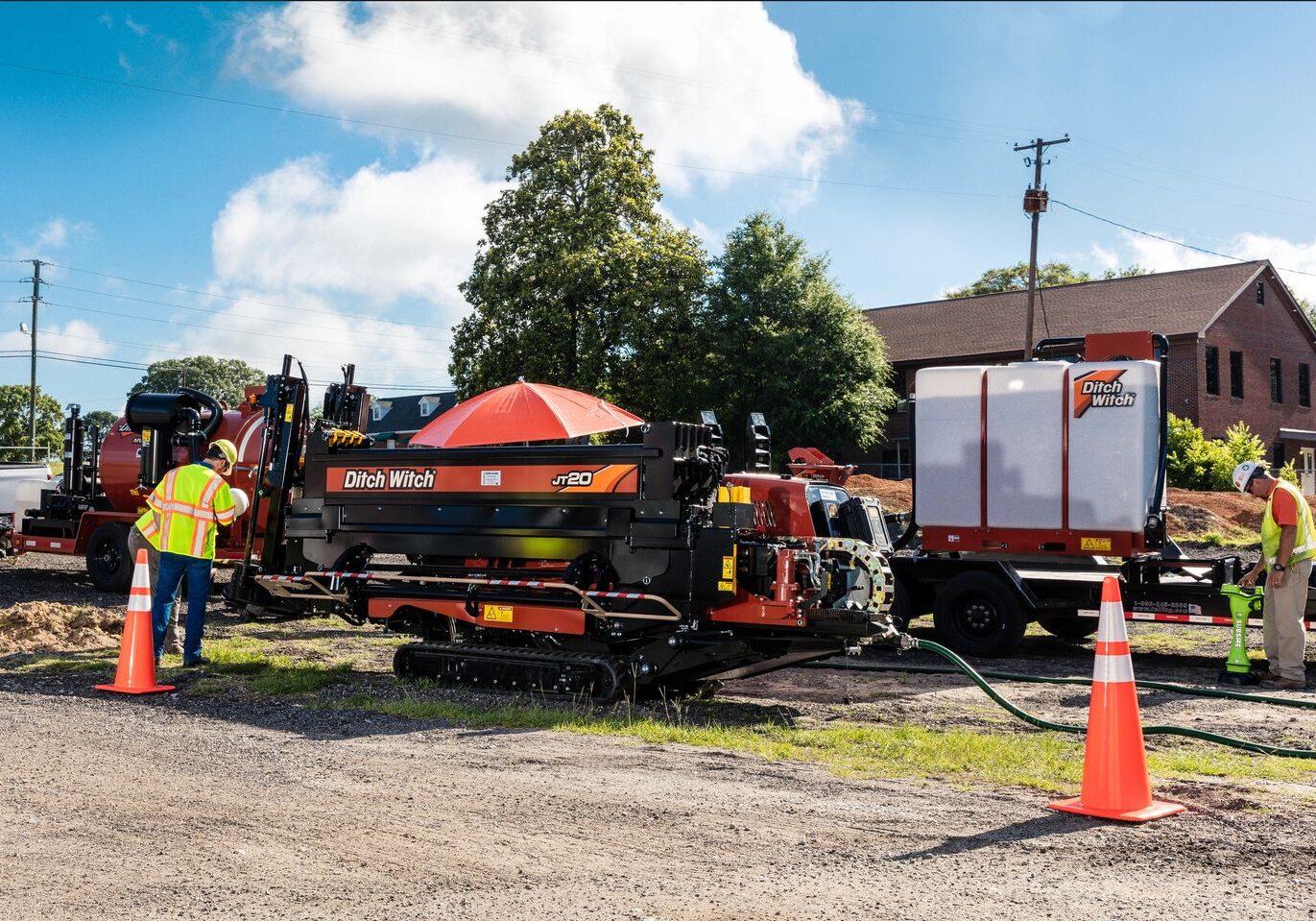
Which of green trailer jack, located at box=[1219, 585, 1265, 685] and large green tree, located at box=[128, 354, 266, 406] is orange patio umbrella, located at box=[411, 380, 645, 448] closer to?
green trailer jack, located at box=[1219, 585, 1265, 685]

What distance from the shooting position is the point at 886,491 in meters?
34.4

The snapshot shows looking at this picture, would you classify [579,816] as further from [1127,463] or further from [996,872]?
[1127,463]

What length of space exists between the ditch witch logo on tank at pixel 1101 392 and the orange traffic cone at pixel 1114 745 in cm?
718

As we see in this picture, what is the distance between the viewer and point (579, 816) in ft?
19.2

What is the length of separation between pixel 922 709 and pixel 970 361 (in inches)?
1381

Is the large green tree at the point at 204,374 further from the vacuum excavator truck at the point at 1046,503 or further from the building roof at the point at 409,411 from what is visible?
the vacuum excavator truck at the point at 1046,503

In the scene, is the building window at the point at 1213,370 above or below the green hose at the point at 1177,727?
above

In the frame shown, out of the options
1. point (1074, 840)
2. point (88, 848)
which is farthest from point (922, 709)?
point (88, 848)

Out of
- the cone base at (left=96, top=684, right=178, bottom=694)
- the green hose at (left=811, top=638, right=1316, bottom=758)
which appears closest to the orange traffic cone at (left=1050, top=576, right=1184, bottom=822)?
the green hose at (left=811, top=638, right=1316, bottom=758)

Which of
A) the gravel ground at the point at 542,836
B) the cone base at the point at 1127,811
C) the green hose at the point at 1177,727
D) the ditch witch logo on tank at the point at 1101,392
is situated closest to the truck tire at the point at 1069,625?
the ditch witch logo on tank at the point at 1101,392

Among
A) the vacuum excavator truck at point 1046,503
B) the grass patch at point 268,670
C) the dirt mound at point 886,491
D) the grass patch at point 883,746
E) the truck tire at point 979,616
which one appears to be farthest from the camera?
the dirt mound at point 886,491

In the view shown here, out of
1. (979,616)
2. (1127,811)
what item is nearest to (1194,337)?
(979,616)

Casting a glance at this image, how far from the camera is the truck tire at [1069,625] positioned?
13.0 meters

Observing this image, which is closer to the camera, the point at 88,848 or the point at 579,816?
the point at 88,848
